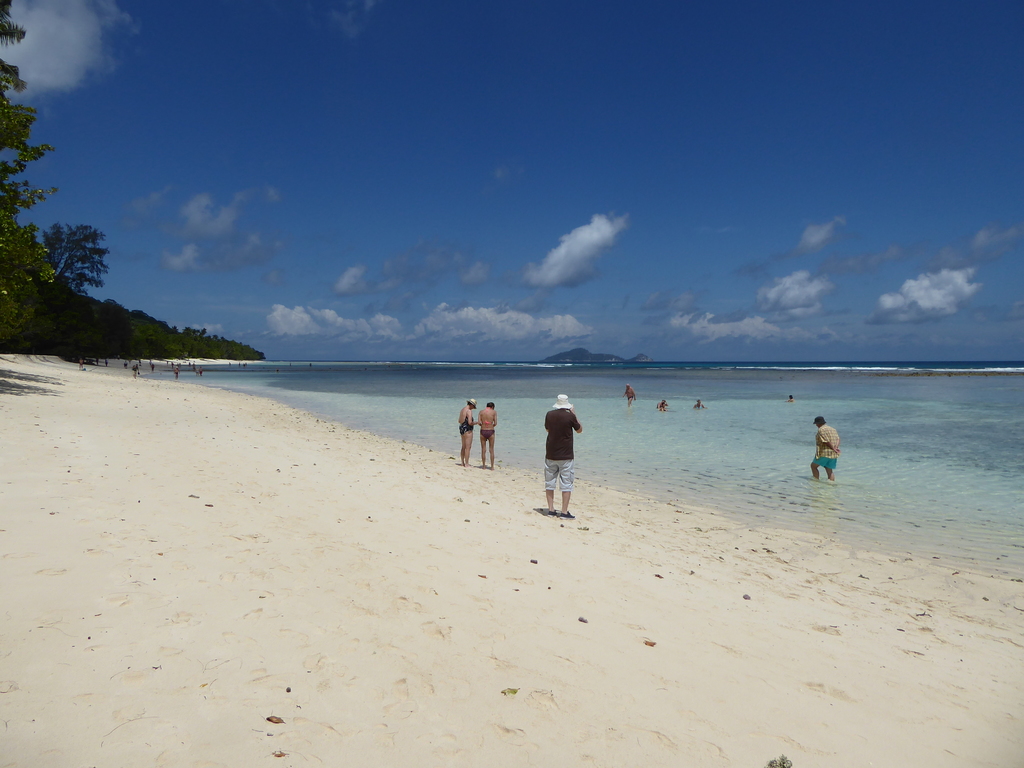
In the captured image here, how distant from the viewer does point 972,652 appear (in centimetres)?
557

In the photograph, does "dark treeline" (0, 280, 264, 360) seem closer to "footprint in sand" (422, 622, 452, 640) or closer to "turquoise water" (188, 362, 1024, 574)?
"turquoise water" (188, 362, 1024, 574)

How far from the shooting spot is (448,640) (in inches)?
180

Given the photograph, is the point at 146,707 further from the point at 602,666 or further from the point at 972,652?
the point at 972,652

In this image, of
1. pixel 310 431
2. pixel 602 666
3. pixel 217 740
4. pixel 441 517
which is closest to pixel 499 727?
pixel 602 666

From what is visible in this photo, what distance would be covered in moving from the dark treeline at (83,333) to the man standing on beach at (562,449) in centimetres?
3266

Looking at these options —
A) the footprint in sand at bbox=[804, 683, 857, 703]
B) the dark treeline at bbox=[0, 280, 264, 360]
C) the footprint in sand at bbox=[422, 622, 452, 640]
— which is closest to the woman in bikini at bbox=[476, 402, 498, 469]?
the footprint in sand at bbox=[422, 622, 452, 640]

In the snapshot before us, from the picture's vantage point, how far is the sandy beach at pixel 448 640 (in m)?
3.38

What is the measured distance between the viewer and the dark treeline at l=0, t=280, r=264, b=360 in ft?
174

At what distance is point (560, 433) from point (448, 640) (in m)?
5.63

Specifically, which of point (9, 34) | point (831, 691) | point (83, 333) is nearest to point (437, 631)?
point (831, 691)

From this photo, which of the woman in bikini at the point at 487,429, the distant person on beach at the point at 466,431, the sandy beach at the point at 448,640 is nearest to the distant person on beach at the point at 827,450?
the sandy beach at the point at 448,640

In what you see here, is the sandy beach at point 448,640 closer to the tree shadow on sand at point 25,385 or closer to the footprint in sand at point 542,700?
the footprint in sand at point 542,700

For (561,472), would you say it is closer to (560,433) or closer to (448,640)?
(560,433)

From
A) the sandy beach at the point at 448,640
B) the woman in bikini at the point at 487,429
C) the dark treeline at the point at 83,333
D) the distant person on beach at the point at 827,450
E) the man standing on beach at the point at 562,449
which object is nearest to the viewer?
the sandy beach at the point at 448,640
